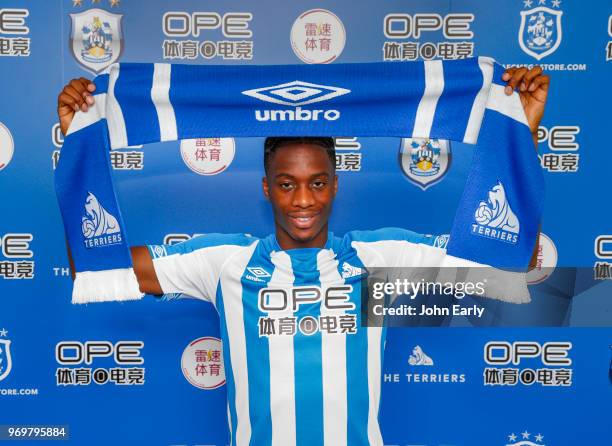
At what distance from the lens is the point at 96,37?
85.0 inches

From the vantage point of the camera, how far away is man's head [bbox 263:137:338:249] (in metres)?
1.65

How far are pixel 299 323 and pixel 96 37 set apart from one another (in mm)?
1404

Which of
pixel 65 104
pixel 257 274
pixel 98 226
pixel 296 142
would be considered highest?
pixel 65 104

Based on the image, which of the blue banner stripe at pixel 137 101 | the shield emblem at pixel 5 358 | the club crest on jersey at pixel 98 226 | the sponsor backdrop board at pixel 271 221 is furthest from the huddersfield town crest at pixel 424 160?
the shield emblem at pixel 5 358

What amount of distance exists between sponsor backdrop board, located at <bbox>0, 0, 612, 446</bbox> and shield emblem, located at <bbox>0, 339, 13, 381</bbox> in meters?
0.02

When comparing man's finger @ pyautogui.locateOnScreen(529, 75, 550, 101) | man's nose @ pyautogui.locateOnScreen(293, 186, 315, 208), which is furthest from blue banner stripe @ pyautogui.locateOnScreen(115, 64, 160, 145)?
man's finger @ pyautogui.locateOnScreen(529, 75, 550, 101)

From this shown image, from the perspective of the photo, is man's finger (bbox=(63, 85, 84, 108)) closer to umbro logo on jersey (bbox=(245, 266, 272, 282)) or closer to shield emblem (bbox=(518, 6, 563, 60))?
umbro logo on jersey (bbox=(245, 266, 272, 282))

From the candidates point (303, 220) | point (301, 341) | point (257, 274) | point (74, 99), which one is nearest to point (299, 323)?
point (301, 341)

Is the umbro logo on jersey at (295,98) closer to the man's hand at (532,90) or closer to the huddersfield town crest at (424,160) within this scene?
A: the man's hand at (532,90)

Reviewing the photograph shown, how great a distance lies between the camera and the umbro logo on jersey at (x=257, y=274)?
171 cm

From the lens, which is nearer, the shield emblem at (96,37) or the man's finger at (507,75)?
the man's finger at (507,75)

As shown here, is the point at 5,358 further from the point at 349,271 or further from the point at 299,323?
the point at 349,271

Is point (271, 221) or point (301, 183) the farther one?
point (271, 221)

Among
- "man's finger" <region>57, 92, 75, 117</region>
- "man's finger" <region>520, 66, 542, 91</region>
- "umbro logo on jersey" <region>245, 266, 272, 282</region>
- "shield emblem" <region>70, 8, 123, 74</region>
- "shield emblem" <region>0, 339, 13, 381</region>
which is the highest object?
"shield emblem" <region>70, 8, 123, 74</region>
